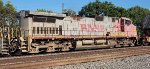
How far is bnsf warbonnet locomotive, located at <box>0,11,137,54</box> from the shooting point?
18.7 metres

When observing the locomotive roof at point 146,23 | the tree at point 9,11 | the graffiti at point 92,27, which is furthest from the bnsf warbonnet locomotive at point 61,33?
the tree at point 9,11

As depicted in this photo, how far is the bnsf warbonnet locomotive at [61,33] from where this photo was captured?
18.7 metres

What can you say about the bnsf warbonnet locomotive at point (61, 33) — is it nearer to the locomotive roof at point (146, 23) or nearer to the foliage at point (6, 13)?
the locomotive roof at point (146, 23)

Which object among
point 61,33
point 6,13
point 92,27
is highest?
point 6,13

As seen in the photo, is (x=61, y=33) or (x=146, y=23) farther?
(x=146, y=23)

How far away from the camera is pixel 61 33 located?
864 inches

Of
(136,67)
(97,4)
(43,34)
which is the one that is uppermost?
(97,4)

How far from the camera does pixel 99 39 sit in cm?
2522

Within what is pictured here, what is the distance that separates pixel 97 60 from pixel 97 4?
52588 millimetres

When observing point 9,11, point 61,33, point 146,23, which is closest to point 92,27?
point 61,33

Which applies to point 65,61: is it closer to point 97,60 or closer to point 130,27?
point 97,60

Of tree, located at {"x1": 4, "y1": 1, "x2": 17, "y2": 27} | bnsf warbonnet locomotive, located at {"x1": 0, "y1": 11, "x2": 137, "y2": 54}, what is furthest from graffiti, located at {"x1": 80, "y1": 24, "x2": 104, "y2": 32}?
tree, located at {"x1": 4, "y1": 1, "x2": 17, "y2": 27}

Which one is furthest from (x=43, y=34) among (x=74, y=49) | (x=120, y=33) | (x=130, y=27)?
(x=130, y=27)

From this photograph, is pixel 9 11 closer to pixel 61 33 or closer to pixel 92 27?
pixel 92 27
